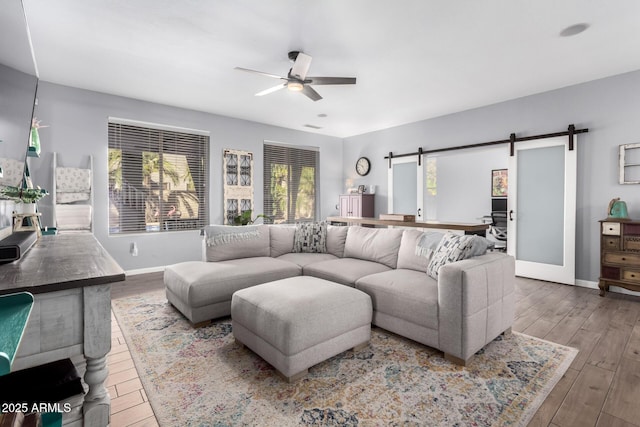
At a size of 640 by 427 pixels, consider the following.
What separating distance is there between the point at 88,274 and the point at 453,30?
10.5ft

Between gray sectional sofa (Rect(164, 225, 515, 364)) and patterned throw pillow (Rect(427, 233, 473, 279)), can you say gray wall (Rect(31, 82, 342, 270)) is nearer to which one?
gray sectional sofa (Rect(164, 225, 515, 364))

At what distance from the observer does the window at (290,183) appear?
6320mm

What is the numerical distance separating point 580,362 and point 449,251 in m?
1.12

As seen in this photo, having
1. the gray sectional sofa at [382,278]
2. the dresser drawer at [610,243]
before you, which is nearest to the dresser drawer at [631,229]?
the dresser drawer at [610,243]

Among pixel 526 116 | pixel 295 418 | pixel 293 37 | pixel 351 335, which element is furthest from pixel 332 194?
pixel 295 418

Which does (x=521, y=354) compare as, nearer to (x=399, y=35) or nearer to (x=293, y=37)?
(x=399, y=35)

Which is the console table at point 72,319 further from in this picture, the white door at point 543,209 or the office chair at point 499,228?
the office chair at point 499,228

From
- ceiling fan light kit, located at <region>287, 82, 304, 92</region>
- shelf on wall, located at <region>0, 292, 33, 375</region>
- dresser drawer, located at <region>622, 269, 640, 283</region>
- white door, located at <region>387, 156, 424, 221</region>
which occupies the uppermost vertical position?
ceiling fan light kit, located at <region>287, 82, 304, 92</region>

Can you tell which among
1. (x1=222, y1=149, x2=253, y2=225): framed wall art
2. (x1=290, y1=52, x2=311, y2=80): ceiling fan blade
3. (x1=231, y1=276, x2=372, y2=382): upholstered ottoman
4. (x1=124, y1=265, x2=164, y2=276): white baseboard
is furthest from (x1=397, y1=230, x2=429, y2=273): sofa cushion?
(x1=124, y1=265, x2=164, y2=276): white baseboard

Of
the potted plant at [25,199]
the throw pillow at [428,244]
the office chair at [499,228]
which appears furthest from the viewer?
the office chair at [499,228]

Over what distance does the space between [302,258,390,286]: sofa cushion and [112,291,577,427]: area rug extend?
1.77ft

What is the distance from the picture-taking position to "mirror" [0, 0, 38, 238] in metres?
1.59

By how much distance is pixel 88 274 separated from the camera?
1057 mm

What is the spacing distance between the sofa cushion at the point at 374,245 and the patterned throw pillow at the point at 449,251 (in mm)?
544
